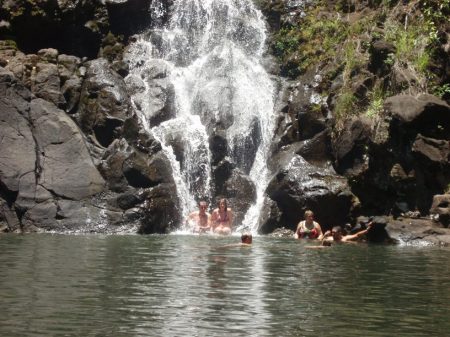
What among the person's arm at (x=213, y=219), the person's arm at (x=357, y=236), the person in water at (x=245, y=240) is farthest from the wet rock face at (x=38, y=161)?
the person's arm at (x=357, y=236)

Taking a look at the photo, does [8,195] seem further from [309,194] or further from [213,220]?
[309,194]

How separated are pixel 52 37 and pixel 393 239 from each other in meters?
17.0

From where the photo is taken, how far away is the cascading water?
24.9 meters

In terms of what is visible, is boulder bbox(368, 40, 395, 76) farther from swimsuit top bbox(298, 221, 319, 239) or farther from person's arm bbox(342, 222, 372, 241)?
swimsuit top bbox(298, 221, 319, 239)

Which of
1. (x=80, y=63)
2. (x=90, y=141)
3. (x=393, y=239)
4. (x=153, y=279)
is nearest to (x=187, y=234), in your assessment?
(x=90, y=141)

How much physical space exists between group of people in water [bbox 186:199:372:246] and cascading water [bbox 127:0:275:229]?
1159mm

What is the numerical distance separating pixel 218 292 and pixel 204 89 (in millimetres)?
18998

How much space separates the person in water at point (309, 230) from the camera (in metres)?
20.2

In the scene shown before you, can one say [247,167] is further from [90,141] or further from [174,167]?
[90,141]

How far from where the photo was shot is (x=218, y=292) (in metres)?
9.12

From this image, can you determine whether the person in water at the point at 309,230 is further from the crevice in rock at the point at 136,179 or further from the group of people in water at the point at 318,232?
the crevice in rock at the point at 136,179

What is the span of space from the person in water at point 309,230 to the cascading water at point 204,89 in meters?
3.21

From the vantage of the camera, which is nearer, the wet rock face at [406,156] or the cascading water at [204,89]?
the wet rock face at [406,156]

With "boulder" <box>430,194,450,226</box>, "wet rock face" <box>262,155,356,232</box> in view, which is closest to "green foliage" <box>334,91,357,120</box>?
"wet rock face" <box>262,155,356,232</box>
